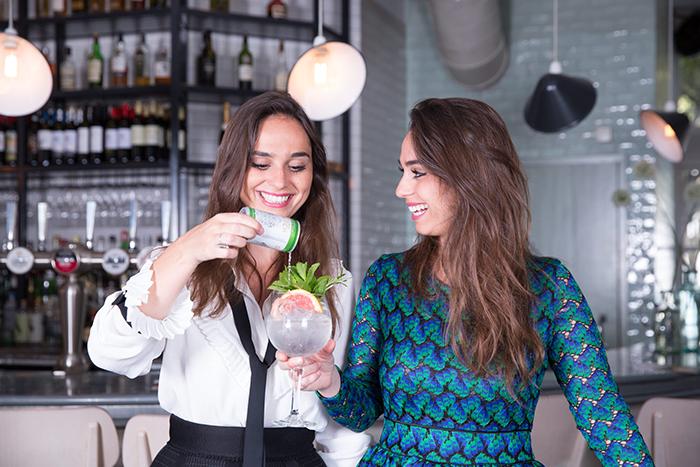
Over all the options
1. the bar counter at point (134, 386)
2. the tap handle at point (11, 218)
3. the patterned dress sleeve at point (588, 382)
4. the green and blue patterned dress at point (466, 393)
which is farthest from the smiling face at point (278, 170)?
the tap handle at point (11, 218)

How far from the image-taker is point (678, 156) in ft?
14.9

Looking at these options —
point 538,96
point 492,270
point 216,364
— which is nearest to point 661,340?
point 538,96

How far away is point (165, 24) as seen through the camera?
4.76 meters

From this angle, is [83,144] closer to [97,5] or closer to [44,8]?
[97,5]

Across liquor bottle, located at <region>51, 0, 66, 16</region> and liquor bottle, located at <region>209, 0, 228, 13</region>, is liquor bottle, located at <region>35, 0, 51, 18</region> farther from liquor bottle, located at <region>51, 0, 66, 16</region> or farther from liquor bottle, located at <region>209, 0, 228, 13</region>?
liquor bottle, located at <region>209, 0, 228, 13</region>

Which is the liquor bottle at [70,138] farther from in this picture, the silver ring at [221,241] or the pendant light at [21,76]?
the silver ring at [221,241]

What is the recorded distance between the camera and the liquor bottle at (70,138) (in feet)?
15.3

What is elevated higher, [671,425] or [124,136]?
[124,136]

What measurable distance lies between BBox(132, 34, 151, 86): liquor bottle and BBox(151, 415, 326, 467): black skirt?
3455 mm

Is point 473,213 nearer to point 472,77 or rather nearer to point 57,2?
point 57,2

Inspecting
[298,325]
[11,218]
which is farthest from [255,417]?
[11,218]

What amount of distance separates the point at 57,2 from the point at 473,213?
13.1ft

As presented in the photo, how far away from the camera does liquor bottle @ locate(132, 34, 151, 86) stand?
4.77 m

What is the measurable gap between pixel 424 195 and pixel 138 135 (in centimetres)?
324
